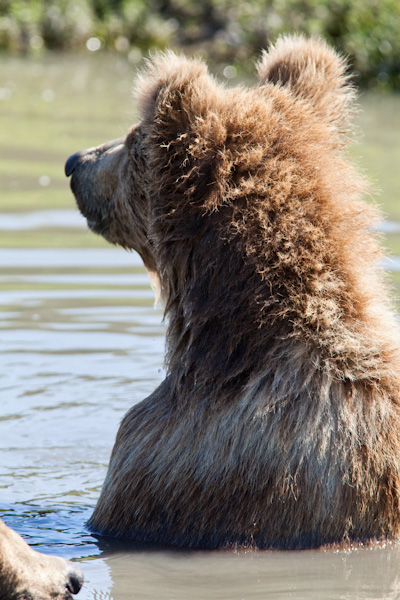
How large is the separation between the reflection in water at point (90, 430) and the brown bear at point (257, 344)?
12 centimetres

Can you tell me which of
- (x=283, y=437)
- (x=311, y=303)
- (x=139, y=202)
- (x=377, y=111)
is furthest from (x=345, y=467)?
(x=377, y=111)

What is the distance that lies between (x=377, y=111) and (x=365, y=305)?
38.8 feet

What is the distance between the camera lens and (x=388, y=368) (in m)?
3.92

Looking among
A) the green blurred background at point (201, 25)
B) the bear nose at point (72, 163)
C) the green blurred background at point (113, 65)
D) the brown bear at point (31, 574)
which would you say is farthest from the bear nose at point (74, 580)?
the green blurred background at point (201, 25)

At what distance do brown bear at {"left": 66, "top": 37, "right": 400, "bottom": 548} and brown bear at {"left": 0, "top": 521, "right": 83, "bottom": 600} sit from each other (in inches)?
18.7

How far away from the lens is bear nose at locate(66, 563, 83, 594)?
3645 millimetres

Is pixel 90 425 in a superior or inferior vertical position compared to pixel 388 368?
inferior

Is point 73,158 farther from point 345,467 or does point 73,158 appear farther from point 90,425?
point 345,467

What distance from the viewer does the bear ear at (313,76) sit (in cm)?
441

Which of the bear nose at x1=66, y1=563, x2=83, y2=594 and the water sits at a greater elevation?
the water

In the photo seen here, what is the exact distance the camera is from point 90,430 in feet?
18.8

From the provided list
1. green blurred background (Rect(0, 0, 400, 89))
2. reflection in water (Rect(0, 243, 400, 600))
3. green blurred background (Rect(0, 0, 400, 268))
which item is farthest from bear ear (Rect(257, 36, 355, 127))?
green blurred background (Rect(0, 0, 400, 89))

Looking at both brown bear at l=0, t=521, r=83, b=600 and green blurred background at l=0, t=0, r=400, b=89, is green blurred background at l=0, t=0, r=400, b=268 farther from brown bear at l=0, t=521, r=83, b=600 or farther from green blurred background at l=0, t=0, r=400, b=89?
brown bear at l=0, t=521, r=83, b=600

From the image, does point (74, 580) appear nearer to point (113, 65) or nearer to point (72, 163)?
point (72, 163)
